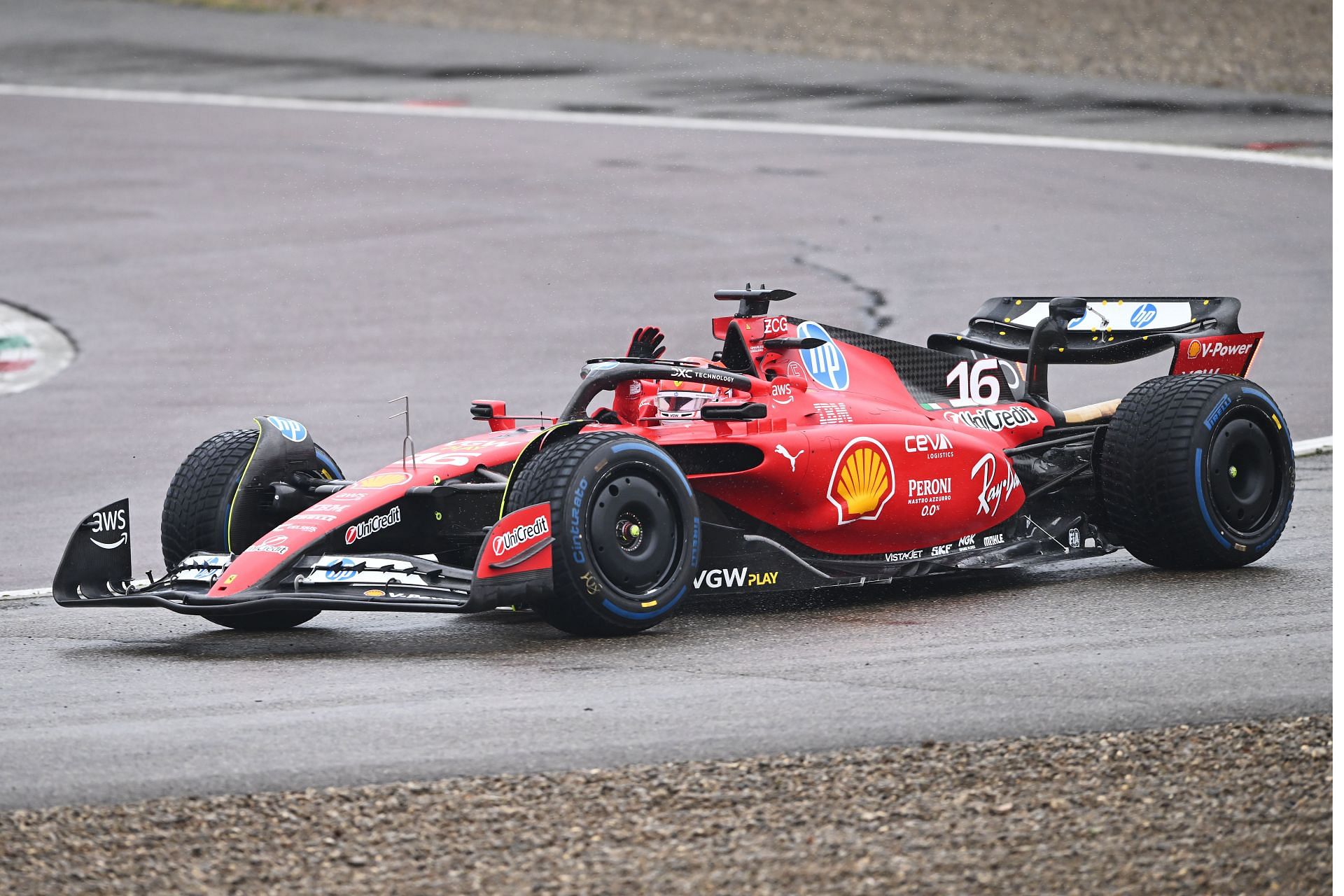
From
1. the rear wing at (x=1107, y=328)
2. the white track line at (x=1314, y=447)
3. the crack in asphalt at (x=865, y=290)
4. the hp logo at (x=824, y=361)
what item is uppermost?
the crack in asphalt at (x=865, y=290)

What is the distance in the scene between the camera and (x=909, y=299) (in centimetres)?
1886

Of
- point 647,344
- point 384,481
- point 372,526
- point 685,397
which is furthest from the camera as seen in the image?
point 647,344

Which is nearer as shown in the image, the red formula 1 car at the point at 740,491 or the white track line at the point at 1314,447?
the red formula 1 car at the point at 740,491

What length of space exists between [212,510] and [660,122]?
797 inches

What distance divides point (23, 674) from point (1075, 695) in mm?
4004

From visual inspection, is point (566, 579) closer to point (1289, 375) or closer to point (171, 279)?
point (1289, 375)

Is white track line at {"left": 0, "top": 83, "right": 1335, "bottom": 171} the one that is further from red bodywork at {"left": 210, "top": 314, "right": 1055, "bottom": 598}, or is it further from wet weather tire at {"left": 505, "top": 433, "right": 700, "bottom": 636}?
wet weather tire at {"left": 505, "top": 433, "right": 700, "bottom": 636}

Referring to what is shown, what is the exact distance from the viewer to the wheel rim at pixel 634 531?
7.91 metres

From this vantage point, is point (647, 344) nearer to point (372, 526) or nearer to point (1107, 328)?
point (372, 526)

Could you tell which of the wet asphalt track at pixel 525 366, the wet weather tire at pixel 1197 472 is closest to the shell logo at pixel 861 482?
the wet asphalt track at pixel 525 366

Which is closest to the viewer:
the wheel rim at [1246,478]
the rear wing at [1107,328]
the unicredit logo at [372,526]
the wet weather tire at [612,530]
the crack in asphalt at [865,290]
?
the wet weather tire at [612,530]

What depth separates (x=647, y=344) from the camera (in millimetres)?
9273

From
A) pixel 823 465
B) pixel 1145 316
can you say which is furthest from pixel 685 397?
pixel 1145 316

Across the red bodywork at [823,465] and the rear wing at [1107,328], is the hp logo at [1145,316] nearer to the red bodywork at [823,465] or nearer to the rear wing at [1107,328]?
the rear wing at [1107,328]
